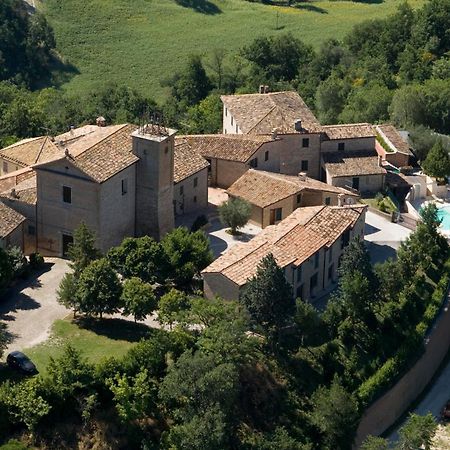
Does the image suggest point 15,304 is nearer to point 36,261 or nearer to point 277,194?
point 36,261

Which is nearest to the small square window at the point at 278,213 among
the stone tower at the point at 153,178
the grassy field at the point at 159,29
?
the stone tower at the point at 153,178

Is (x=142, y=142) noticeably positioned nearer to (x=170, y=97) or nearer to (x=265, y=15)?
(x=170, y=97)

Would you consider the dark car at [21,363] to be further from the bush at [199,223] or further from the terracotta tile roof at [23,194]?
the bush at [199,223]

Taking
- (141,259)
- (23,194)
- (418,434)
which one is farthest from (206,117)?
(418,434)

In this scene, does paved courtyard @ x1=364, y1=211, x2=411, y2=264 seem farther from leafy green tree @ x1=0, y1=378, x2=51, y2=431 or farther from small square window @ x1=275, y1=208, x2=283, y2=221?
leafy green tree @ x1=0, y1=378, x2=51, y2=431

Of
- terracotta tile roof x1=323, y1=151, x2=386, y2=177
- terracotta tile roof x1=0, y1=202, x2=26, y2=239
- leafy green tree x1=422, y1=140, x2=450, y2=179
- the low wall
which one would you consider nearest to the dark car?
terracotta tile roof x1=0, y1=202, x2=26, y2=239

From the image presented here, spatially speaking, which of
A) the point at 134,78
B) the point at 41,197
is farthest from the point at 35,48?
the point at 41,197
